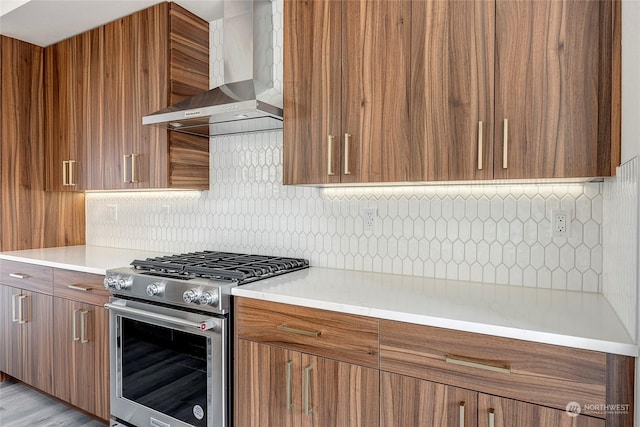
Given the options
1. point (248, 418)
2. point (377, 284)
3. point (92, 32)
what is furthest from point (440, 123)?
point (92, 32)

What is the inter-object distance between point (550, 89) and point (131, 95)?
2.39 meters

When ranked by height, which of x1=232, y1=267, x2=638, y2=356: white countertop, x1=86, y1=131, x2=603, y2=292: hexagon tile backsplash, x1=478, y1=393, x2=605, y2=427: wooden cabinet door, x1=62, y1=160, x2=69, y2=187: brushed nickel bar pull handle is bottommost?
x1=478, y1=393, x2=605, y2=427: wooden cabinet door

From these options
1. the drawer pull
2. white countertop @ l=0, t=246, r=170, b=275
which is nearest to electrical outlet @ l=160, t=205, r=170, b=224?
white countertop @ l=0, t=246, r=170, b=275

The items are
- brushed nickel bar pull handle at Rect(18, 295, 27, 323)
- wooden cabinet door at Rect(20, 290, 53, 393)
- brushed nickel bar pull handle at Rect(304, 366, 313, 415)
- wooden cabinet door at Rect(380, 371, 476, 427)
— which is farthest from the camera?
brushed nickel bar pull handle at Rect(18, 295, 27, 323)

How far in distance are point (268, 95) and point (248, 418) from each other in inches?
65.6

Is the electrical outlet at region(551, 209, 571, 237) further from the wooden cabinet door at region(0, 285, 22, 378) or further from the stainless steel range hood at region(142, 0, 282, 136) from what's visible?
the wooden cabinet door at region(0, 285, 22, 378)

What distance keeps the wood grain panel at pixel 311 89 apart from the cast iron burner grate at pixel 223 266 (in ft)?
1.52

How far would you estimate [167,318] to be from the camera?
180cm

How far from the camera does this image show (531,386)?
113cm

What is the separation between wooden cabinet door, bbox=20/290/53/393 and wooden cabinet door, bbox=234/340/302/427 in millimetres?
1545

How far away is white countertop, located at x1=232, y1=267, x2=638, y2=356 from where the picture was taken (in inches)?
43.7

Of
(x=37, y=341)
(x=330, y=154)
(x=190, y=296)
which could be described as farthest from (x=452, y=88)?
(x=37, y=341)

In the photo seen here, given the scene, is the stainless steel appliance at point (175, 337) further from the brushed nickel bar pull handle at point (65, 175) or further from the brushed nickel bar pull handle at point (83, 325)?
the brushed nickel bar pull handle at point (65, 175)

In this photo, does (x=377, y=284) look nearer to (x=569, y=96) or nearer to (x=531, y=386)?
(x=531, y=386)
